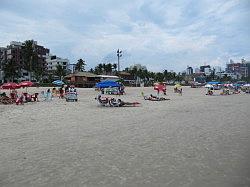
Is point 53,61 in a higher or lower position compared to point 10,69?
higher

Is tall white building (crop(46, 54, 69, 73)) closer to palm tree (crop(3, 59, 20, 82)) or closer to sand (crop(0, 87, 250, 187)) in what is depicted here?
palm tree (crop(3, 59, 20, 82))

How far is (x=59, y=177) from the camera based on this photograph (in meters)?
5.79

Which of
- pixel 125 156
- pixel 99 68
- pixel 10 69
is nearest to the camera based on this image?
pixel 125 156

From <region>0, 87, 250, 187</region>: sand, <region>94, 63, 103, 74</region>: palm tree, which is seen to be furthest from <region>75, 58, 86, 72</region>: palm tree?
<region>0, 87, 250, 187</region>: sand

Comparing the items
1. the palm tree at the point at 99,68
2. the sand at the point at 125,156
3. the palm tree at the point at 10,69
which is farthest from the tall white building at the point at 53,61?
the sand at the point at 125,156

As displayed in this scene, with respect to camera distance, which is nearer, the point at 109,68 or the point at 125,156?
the point at 125,156


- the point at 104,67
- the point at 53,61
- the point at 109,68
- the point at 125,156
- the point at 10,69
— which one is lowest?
the point at 125,156

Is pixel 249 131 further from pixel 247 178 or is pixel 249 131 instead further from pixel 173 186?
pixel 173 186

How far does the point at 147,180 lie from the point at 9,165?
289 centimetres

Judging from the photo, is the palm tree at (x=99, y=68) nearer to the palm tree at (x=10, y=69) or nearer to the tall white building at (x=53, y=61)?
the tall white building at (x=53, y=61)

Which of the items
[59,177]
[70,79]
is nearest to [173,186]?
[59,177]

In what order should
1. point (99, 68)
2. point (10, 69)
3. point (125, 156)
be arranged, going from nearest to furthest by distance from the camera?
1. point (125, 156)
2. point (10, 69)
3. point (99, 68)

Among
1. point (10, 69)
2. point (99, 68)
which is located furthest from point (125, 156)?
point (99, 68)

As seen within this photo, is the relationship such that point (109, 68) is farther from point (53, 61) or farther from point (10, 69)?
point (10, 69)
